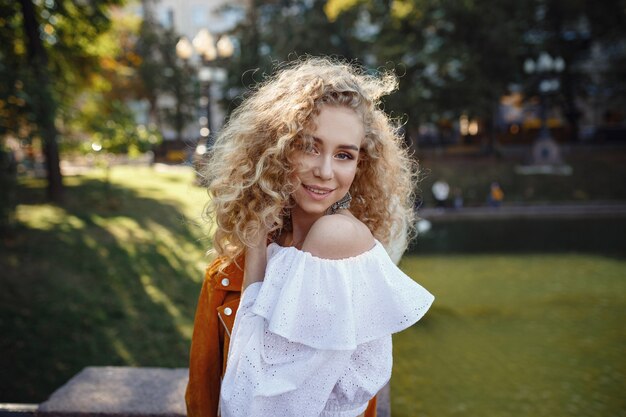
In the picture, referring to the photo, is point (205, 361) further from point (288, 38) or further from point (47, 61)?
point (288, 38)

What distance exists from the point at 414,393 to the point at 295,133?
15.1ft

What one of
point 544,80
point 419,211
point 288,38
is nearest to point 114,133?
point 419,211

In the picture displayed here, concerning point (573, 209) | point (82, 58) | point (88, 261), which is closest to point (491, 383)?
point (88, 261)

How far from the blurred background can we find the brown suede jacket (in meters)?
0.52

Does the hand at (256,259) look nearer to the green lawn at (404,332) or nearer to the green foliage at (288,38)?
the green lawn at (404,332)

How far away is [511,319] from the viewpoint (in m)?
8.06

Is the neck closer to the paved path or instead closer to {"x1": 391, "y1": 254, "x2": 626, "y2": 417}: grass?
{"x1": 391, "y1": 254, "x2": 626, "y2": 417}: grass

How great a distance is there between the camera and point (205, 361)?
1900 millimetres

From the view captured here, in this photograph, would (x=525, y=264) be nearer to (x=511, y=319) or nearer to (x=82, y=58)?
(x=511, y=319)

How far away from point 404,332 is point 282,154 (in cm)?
619

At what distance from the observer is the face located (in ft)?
5.64

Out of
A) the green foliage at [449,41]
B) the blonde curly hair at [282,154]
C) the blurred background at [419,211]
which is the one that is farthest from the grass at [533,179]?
the blonde curly hair at [282,154]

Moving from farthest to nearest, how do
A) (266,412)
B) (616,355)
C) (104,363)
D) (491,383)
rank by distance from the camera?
1. (616,355)
2. (491,383)
3. (104,363)
4. (266,412)

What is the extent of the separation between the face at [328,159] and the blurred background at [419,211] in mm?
742
